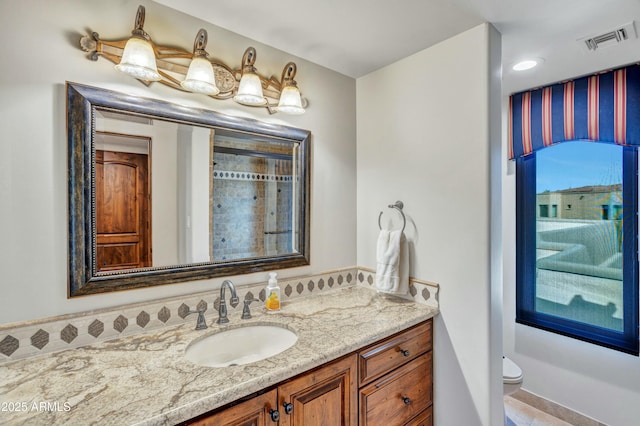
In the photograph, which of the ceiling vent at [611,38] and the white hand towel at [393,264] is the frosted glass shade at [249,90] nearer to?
the white hand towel at [393,264]

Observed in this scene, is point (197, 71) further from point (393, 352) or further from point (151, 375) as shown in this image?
point (393, 352)

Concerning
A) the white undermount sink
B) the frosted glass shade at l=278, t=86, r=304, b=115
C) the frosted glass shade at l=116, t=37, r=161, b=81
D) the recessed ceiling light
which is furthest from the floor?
the frosted glass shade at l=116, t=37, r=161, b=81

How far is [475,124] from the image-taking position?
5.06 feet

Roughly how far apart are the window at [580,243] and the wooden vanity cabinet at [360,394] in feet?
4.37

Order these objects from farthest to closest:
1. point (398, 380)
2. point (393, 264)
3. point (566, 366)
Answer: point (566, 366) → point (393, 264) → point (398, 380)

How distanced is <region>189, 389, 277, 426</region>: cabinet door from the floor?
1.97m

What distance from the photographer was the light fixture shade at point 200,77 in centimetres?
134

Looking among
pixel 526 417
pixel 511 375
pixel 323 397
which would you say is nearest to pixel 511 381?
pixel 511 375

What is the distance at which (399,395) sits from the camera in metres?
1.49

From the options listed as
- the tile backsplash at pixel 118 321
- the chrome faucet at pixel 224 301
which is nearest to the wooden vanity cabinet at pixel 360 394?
the tile backsplash at pixel 118 321

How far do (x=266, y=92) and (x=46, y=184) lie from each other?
1042 mm

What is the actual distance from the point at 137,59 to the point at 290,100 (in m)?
0.71

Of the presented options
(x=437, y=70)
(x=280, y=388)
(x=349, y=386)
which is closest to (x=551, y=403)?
(x=349, y=386)

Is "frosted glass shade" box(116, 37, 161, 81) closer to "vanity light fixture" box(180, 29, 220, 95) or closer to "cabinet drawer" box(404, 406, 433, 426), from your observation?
"vanity light fixture" box(180, 29, 220, 95)
